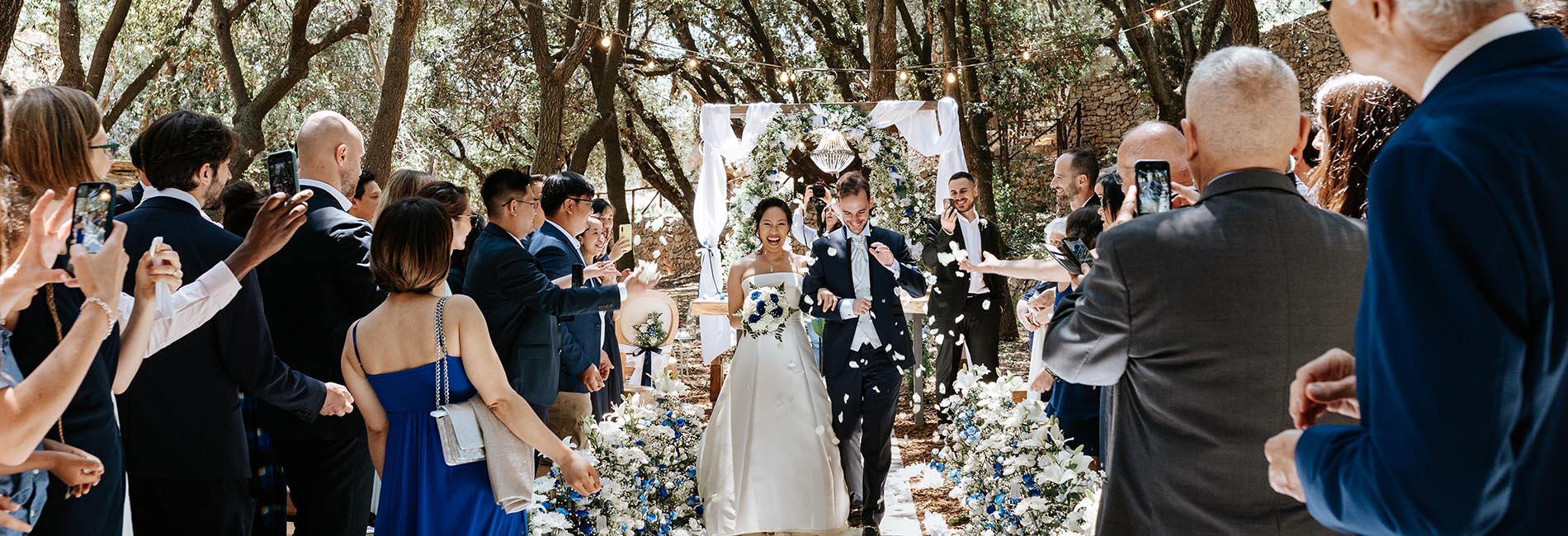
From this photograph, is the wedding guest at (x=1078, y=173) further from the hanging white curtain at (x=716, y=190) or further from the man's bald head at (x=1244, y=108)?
the hanging white curtain at (x=716, y=190)

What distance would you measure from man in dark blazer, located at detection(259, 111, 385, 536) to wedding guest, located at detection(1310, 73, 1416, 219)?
311 centimetres

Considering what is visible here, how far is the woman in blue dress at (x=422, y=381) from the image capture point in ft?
9.29

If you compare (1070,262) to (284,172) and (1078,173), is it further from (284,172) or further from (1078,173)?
(1078,173)

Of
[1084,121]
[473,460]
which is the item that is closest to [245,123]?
[473,460]

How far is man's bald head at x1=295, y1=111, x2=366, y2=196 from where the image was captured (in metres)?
4.02

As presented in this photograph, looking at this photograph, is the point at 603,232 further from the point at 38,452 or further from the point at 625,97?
the point at 625,97

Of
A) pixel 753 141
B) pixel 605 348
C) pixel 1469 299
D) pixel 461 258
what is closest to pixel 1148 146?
pixel 1469 299

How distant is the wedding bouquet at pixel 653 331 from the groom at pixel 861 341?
4.27 ft

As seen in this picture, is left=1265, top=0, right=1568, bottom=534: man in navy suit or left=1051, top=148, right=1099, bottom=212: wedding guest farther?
left=1051, top=148, right=1099, bottom=212: wedding guest

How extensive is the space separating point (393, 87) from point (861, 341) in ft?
14.2

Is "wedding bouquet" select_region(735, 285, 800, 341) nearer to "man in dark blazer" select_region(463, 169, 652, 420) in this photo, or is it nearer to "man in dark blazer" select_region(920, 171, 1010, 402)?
"man in dark blazer" select_region(463, 169, 652, 420)

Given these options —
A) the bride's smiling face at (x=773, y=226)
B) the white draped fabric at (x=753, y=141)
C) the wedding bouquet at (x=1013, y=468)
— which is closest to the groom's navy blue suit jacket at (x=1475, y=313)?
the wedding bouquet at (x=1013, y=468)

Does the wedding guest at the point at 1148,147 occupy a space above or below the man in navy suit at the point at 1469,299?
above

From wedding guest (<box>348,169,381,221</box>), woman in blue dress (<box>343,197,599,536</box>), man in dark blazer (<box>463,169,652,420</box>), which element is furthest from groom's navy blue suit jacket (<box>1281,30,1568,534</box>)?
wedding guest (<box>348,169,381,221</box>)
